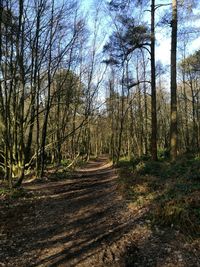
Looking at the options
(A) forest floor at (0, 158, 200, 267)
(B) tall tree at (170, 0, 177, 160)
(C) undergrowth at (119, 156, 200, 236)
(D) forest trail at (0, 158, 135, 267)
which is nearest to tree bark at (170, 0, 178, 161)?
(B) tall tree at (170, 0, 177, 160)

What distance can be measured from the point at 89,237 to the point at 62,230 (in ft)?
2.86

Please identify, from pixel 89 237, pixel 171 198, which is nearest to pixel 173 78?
pixel 171 198

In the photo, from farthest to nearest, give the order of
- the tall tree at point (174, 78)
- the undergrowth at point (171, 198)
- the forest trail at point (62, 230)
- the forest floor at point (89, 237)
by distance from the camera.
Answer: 1. the tall tree at point (174, 78)
2. the undergrowth at point (171, 198)
3. the forest trail at point (62, 230)
4. the forest floor at point (89, 237)

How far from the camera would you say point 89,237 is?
229 inches

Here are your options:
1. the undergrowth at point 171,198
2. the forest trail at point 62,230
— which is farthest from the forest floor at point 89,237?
the undergrowth at point 171,198

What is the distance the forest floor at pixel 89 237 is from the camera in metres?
4.78

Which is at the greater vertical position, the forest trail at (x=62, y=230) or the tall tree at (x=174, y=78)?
the tall tree at (x=174, y=78)

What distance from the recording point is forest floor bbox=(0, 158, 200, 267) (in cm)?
478

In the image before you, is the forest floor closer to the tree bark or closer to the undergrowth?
the undergrowth

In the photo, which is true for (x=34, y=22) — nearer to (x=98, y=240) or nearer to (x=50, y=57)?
(x=50, y=57)

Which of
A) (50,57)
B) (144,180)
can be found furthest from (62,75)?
(144,180)

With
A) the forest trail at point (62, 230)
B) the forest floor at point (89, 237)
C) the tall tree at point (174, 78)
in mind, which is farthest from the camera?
the tall tree at point (174, 78)

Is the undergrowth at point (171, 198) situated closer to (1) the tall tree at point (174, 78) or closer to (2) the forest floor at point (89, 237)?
(2) the forest floor at point (89, 237)

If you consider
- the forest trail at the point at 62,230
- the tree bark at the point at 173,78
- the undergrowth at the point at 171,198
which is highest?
the tree bark at the point at 173,78
